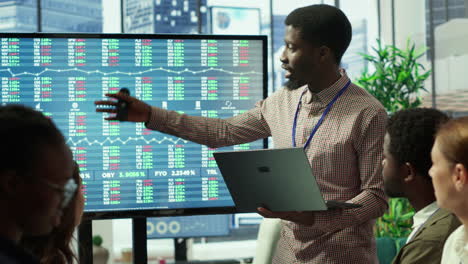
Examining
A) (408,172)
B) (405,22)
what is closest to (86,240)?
(408,172)

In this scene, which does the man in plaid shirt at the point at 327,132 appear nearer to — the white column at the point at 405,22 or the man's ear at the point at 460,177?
the man's ear at the point at 460,177

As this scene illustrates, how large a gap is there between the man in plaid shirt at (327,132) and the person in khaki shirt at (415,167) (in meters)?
0.15

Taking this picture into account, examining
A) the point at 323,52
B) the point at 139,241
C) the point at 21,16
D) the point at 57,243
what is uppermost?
the point at 21,16

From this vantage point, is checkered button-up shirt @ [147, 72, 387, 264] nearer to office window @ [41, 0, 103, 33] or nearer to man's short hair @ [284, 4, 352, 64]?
man's short hair @ [284, 4, 352, 64]

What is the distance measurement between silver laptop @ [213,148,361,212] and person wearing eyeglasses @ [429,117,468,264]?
1.41ft

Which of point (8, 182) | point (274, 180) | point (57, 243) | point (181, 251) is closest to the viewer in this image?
point (8, 182)

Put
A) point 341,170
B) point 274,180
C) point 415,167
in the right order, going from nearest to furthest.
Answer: point 415,167 → point 274,180 → point 341,170

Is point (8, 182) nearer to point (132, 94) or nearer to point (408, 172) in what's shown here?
point (408, 172)

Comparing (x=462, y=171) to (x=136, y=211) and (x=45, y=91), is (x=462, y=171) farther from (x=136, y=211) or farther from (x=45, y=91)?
(x=45, y=91)

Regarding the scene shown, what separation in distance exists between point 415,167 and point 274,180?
0.46 metres

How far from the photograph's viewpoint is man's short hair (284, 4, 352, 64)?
8.18 feet

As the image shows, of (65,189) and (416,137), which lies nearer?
(65,189)

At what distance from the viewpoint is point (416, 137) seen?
219 centimetres

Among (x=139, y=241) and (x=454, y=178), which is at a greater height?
(x=454, y=178)
